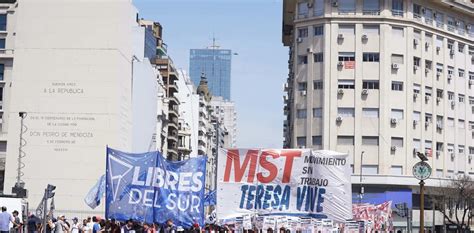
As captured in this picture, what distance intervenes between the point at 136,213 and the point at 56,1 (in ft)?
165

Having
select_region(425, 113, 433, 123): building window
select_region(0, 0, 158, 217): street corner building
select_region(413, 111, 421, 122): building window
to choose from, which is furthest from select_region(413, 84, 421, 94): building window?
select_region(0, 0, 158, 217): street corner building

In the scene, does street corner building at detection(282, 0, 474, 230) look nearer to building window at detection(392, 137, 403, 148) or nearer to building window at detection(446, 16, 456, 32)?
building window at detection(392, 137, 403, 148)

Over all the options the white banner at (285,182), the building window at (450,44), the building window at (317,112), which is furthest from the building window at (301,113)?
the white banner at (285,182)

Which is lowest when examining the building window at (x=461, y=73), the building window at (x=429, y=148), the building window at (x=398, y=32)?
the building window at (x=429, y=148)

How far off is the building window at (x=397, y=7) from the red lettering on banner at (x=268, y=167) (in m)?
59.4

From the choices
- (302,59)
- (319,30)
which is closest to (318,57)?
(302,59)

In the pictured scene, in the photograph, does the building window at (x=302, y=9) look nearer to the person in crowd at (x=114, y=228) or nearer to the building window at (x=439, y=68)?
the building window at (x=439, y=68)

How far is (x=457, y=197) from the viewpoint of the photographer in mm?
78812

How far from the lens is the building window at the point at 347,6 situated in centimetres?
7994

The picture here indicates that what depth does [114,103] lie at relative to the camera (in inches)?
2805

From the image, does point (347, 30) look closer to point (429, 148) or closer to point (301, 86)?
point (301, 86)

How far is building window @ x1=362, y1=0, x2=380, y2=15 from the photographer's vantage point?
261ft

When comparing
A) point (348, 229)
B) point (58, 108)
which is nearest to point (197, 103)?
point (58, 108)

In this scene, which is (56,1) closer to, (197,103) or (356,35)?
(356,35)
